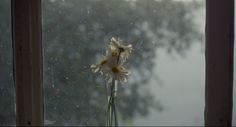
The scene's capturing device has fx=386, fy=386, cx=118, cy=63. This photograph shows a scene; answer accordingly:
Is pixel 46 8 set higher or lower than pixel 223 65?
higher

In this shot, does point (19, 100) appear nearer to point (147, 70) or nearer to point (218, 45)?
point (147, 70)

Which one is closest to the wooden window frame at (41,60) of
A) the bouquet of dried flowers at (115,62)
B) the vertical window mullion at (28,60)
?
the vertical window mullion at (28,60)

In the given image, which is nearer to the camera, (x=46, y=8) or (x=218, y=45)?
(x=218, y=45)

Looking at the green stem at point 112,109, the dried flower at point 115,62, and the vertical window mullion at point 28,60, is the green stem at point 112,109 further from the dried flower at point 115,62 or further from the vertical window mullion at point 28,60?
the vertical window mullion at point 28,60

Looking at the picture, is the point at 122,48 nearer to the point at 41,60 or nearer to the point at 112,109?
the point at 112,109

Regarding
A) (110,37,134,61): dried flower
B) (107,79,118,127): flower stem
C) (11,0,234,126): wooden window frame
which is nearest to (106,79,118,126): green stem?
(107,79,118,127): flower stem

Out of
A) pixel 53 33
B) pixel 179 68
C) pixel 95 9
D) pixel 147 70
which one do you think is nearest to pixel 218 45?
pixel 179 68

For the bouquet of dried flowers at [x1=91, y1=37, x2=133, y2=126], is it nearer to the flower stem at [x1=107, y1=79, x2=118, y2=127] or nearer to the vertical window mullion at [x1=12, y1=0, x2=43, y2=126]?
the flower stem at [x1=107, y1=79, x2=118, y2=127]
